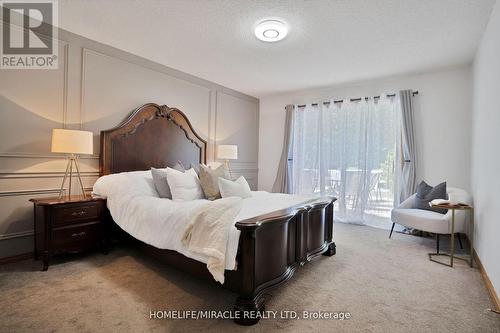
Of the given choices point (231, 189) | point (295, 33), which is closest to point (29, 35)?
point (231, 189)

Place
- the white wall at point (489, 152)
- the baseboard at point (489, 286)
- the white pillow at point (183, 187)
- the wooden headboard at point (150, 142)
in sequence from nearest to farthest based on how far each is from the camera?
the baseboard at point (489, 286), the white wall at point (489, 152), the white pillow at point (183, 187), the wooden headboard at point (150, 142)

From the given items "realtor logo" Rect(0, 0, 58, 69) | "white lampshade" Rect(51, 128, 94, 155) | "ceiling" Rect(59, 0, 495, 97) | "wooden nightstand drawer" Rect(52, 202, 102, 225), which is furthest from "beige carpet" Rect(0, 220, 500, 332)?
"ceiling" Rect(59, 0, 495, 97)

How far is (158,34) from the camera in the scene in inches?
121

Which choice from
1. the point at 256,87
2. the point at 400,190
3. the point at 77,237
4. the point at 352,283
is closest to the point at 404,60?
the point at 400,190

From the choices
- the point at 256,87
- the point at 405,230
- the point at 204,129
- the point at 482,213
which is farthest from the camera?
the point at 256,87

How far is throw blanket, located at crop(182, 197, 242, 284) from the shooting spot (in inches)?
71.6

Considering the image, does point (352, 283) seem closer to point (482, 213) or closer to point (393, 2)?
point (482, 213)

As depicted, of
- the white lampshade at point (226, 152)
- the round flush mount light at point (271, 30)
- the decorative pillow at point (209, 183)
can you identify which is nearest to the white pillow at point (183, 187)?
the decorative pillow at point (209, 183)

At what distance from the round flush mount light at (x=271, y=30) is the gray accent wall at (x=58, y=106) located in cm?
185

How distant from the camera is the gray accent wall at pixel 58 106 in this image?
271cm

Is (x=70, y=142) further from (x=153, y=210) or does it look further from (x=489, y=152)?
(x=489, y=152)

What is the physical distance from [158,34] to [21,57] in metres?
1.44

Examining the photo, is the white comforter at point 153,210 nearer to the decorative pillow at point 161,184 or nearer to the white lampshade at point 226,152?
the decorative pillow at point 161,184

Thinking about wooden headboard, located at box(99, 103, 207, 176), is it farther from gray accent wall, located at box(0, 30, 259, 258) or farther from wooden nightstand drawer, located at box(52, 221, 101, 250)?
wooden nightstand drawer, located at box(52, 221, 101, 250)
